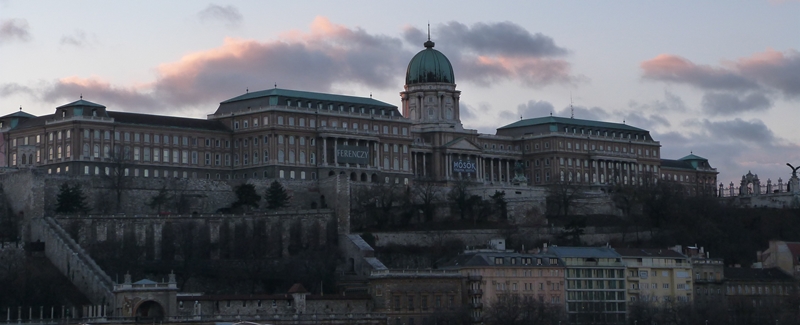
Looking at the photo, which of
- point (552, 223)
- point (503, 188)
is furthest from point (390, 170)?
point (552, 223)

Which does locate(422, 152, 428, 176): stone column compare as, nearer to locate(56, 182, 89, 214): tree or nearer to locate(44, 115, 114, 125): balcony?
locate(44, 115, 114, 125): balcony

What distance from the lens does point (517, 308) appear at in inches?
4791

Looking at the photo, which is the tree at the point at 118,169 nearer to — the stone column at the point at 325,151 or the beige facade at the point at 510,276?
the stone column at the point at 325,151

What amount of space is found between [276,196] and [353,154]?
66.8 ft

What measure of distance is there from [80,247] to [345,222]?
76.2 feet

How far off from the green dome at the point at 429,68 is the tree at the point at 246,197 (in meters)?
40.0

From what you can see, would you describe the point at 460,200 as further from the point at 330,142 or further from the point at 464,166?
the point at 464,166

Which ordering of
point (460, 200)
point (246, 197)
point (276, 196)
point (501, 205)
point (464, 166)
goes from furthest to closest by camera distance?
point (464, 166) < point (501, 205) < point (460, 200) < point (246, 197) < point (276, 196)

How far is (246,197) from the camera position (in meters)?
150

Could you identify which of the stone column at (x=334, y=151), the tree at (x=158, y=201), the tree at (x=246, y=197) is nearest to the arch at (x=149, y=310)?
the tree at (x=158, y=201)

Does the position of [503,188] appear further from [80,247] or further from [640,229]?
[80,247]

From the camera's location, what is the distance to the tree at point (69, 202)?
138 meters

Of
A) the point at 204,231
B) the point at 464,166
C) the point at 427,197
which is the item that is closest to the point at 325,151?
the point at 427,197

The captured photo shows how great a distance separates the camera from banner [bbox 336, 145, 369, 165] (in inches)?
6594
